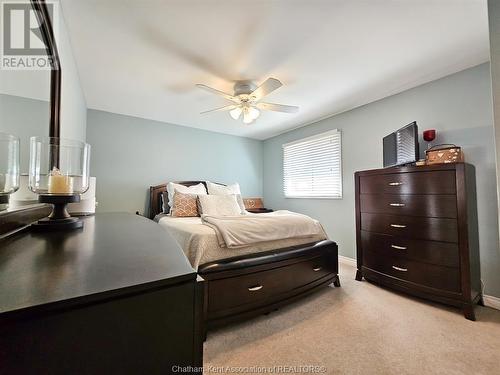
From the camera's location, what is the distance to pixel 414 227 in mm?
2111

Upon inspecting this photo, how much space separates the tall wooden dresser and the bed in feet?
2.30

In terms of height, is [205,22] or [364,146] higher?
[205,22]

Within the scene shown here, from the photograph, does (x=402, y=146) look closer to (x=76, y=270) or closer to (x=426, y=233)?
(x=426, y=233)

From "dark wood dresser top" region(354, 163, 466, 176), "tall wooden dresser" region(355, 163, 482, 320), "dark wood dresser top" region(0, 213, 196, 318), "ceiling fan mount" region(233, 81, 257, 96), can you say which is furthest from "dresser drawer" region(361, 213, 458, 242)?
"dark wood dresser top" region(0, 213, 196, 318)

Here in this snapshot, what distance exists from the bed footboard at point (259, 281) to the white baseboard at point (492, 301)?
1.43 m

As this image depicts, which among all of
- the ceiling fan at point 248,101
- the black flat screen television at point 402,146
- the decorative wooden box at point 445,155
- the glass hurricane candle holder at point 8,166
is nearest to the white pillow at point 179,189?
the ceiling fan at point 248,101

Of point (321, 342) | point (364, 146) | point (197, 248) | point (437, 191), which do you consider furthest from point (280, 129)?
point (321, 342)

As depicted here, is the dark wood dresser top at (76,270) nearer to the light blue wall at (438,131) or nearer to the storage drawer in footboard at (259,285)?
the storage drawer in footboard at (259,285)

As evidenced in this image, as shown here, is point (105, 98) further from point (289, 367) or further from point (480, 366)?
point (480, 366)

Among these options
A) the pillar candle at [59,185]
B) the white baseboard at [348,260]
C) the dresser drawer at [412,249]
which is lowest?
the white baseboard at [348,260]

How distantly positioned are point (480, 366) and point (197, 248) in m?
1.91

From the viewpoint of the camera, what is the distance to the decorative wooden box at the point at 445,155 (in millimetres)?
2027

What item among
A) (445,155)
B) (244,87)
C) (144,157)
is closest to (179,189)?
(144,157)

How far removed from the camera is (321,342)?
5.05 ft
